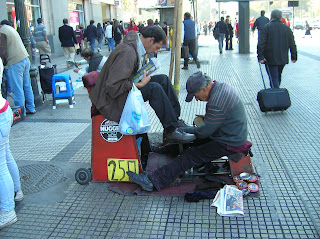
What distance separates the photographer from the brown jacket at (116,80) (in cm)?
352

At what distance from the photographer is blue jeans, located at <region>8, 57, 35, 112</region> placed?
6.37 metres

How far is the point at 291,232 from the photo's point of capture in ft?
9.68

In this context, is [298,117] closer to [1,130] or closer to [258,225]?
[258,225]

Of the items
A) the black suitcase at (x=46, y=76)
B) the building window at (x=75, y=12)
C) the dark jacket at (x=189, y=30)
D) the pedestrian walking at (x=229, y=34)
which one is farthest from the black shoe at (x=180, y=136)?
the building window at (x=75, y=12)

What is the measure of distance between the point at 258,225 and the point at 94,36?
52.6 feet

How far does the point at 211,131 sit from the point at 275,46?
3.81 metres

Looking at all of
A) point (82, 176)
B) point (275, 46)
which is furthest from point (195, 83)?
point (275, 46)

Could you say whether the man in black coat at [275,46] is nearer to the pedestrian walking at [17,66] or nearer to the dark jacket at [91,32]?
the pedestrian walking at [17,66]

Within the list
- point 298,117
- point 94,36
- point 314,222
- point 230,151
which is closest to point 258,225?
point 314,222

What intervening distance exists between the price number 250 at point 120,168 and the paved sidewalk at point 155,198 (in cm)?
16

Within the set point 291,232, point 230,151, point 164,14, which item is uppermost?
point 164,14

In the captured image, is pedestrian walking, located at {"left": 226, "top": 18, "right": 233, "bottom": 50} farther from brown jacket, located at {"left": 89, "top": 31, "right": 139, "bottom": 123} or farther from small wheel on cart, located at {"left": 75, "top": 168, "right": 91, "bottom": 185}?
small wheel on cart, located at {"left": 75, "top": 168, "right": 91, "bottom": 185}

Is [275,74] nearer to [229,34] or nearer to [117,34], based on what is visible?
[229,34]

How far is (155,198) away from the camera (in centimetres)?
358
